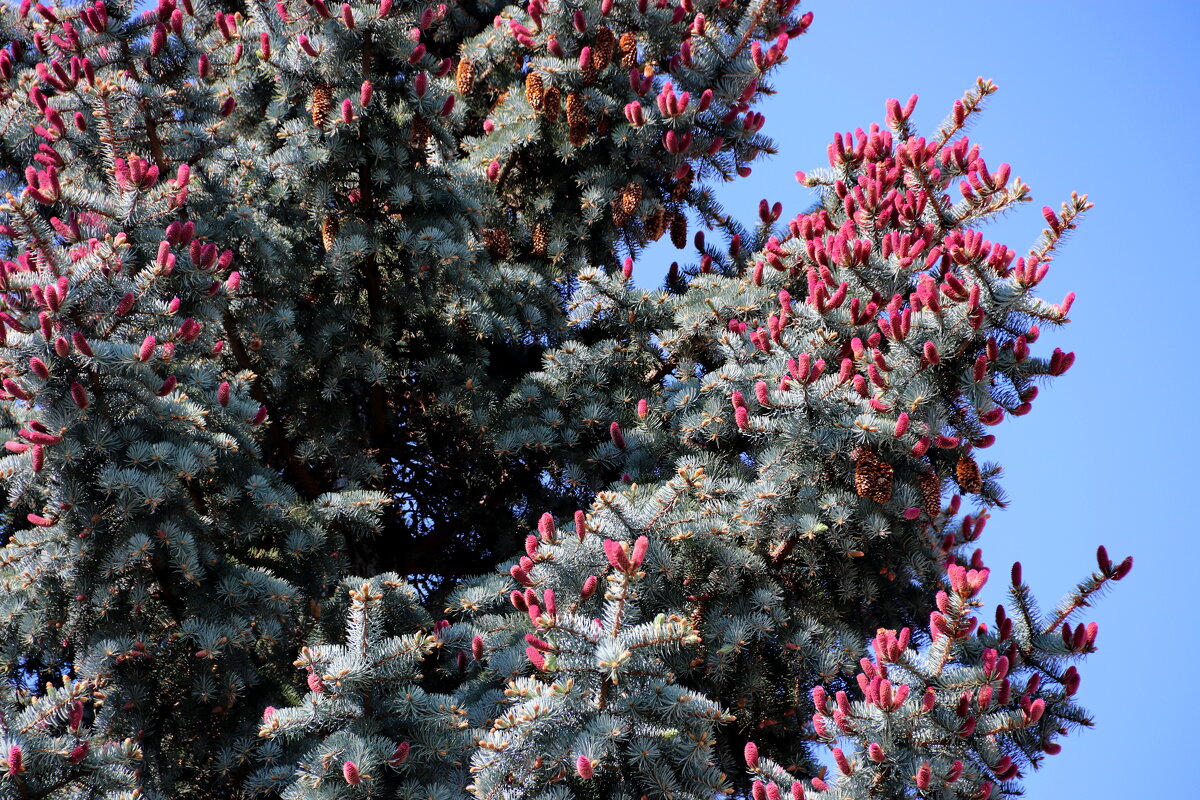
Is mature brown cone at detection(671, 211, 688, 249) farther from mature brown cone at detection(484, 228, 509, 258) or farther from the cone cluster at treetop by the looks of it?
mature brown cone at detection(484, 228, 509, 258)

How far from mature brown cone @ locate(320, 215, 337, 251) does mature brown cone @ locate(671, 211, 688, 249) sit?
195 centimetres

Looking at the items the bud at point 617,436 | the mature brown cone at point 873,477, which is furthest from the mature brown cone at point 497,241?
the mature brown cone at point 873,477

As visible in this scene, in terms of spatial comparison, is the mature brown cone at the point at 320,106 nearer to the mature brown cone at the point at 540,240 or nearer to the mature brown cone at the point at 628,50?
the mature brown cone at the point at 540,240

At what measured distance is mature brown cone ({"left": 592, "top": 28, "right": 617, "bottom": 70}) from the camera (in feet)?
20.8

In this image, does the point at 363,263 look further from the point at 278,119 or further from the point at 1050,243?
the point at 1050,243

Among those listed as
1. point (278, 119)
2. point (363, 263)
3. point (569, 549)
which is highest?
point (278, 119)

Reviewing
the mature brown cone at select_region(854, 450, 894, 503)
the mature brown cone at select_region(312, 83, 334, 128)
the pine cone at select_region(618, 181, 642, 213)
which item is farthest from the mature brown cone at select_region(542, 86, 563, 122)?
the mature brown cone at select_region(854, 450, 894, 503)

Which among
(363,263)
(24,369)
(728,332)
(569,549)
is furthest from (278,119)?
(569,549)

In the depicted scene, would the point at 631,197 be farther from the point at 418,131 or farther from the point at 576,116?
the point at 418,131

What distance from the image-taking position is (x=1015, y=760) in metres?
4.26

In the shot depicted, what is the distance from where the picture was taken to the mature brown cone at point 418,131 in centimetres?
585

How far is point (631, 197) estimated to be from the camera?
6234 mm

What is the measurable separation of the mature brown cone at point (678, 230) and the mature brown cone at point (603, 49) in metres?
0.95

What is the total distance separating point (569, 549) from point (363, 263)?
2465mm
